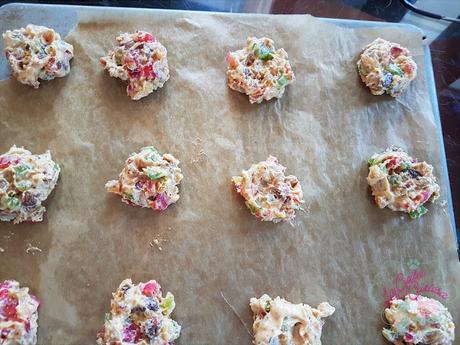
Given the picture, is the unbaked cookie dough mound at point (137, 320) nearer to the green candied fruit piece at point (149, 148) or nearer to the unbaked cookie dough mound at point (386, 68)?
the green candied fruit piece at point (149, 148)

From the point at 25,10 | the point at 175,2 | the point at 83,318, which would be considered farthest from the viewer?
the point at 175,2

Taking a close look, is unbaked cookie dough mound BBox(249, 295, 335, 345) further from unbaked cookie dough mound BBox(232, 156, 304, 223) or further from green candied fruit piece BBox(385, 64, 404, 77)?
green candied fruit piece BBox(385, 64, 404, 77)

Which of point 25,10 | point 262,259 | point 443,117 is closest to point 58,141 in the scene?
point 25,10

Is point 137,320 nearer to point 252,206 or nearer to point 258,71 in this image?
point 252,206

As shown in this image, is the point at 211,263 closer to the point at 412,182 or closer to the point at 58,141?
the point at 58,141

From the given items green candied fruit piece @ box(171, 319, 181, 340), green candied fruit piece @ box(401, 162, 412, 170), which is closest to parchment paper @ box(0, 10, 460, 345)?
green candied fruit piece @ box(171, 319, 181, 340)

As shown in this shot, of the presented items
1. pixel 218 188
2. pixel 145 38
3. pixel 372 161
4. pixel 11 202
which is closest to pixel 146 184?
pixel 218 188
